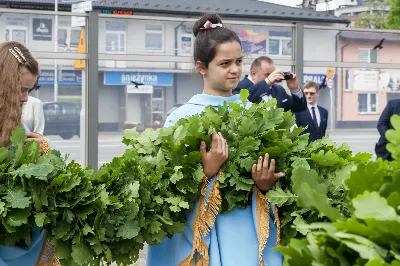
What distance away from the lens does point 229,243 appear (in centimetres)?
374

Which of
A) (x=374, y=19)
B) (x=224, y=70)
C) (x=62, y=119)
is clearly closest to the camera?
(x=224, y=70)

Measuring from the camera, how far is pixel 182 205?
369cm

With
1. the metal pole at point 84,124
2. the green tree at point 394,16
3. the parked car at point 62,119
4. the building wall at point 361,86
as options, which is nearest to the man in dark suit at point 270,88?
the metal pole at point 84,124

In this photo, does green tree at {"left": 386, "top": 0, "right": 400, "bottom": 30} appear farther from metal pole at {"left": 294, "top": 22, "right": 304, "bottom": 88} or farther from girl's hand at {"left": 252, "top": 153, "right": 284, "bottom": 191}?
girl's hand at {"left": 252, "top": 153, "right": 284, "bottom": 191}

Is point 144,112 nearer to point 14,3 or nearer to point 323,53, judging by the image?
point 323,53

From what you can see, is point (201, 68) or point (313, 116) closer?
point (201, 68)

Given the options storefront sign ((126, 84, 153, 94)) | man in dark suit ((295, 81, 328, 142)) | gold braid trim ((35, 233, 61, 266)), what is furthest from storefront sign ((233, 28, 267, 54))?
gold braid trim ((35, 233, 61, 266))

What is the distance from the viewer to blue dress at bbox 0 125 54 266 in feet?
12.0

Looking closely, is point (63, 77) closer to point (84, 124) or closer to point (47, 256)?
point (84, 124)

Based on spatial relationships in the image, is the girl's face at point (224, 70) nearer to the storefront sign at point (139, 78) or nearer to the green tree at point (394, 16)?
the storefront sign at point (139, 78)

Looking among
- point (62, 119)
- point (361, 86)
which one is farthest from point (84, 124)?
point (361, 86)

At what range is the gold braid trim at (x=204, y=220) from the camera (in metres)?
3.76

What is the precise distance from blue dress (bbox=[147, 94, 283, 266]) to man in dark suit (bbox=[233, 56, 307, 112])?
259 centimetres

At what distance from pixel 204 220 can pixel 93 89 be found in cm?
568
